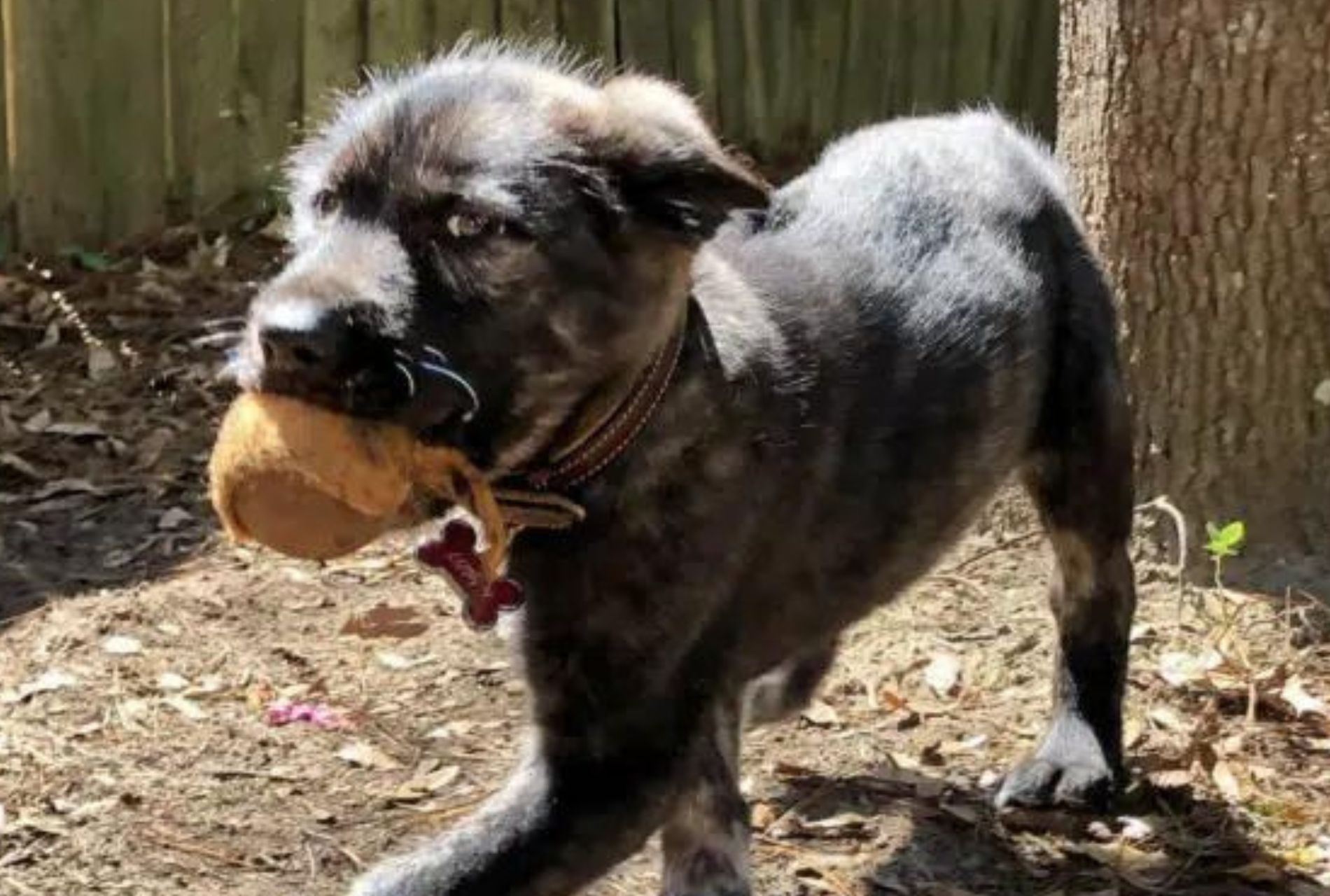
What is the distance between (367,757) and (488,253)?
1848 millimetres

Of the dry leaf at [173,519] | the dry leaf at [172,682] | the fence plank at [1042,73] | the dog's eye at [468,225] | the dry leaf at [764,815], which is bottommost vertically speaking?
the dry leaf at [764,815]

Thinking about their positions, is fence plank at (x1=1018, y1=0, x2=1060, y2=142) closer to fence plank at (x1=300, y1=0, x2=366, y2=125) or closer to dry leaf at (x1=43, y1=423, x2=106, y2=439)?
fence plank at (x1=300, y1=0, x2=366, y2=125)

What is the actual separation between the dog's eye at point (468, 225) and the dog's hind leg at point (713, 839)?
38.5 inches

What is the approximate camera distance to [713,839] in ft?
14.0

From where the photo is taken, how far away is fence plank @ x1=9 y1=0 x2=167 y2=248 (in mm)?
8031

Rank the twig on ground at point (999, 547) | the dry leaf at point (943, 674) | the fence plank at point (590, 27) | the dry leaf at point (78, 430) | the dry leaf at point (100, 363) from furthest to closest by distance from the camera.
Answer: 1. the fence plank at point (590, 27)
2. the dry leaf at point (100, 363)
3. the dry leaf at point (78, 430)
4. the twig on ground at point (999, 547)
5. the dry leaf at point (943, 674)

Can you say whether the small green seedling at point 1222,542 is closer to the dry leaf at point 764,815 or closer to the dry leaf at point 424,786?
the dry leaf at point 764,815

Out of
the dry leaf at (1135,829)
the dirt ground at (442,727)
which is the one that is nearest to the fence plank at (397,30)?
the dirt ground at (442,727)

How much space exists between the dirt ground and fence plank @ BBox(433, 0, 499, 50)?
235cm

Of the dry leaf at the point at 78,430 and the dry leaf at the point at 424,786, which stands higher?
the dry leaf at the point at 78,430

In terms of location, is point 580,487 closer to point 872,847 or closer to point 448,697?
point 872,847

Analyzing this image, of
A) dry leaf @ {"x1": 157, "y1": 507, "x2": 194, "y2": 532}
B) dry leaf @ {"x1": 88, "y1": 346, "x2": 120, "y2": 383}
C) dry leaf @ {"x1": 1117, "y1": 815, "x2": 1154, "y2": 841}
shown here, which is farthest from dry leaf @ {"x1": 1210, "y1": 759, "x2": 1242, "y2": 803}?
dry leaf @ {"x1": 88, "y1": 346, "x2": 120, "y2": 383}

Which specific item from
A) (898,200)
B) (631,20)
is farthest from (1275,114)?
(631,20)

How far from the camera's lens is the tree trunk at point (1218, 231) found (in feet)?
18.4
